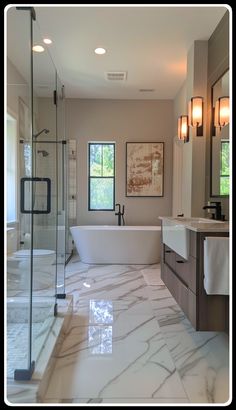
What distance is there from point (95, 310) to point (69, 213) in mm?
2880

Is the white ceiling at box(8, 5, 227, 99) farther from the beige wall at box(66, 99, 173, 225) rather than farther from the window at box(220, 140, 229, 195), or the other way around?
the window at box(220, 140, 229, 195)

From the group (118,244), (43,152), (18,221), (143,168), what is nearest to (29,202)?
(18,221)

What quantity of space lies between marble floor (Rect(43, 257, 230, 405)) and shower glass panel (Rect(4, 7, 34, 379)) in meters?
0.25

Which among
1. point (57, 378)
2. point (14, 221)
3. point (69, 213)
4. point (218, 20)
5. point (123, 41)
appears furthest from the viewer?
point (69, 213)

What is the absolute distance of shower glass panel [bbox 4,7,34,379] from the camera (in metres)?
1.91

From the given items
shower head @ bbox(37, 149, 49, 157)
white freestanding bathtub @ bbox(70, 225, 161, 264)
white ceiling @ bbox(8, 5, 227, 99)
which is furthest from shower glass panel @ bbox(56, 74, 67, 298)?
white freestanding bathtub @ bbox(70, 225, 161, 264)

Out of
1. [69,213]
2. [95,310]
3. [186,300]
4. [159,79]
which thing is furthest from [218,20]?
[69,213]

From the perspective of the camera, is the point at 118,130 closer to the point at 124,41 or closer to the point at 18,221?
the point at 124,41

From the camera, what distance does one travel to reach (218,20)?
124 inches

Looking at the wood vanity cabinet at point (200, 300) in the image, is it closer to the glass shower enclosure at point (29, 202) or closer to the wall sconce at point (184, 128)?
the glass shower enclosure at point (29, 202)

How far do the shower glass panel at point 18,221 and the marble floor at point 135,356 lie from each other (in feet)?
0.82

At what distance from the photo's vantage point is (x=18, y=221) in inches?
102

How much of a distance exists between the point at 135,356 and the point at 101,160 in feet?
13.5

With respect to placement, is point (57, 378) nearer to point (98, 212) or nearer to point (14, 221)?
point (14, 221)
